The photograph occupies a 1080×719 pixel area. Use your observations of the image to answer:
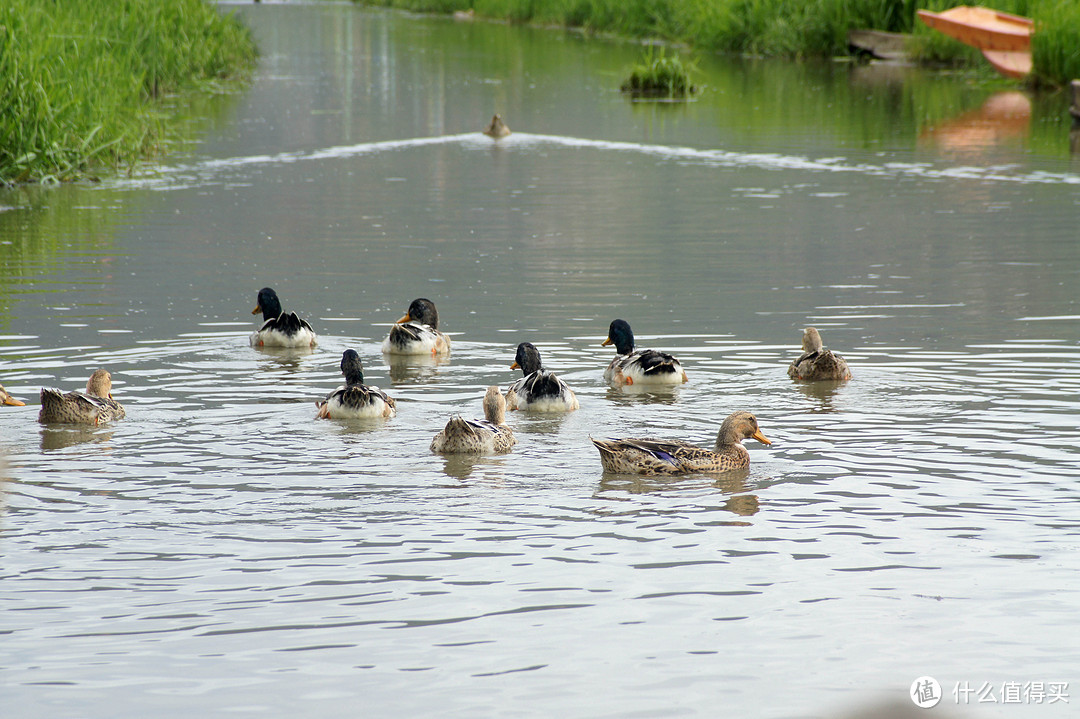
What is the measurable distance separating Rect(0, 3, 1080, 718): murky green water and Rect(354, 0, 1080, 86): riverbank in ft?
44.2

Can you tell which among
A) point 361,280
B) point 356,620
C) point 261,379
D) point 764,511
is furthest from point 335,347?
point 356,620

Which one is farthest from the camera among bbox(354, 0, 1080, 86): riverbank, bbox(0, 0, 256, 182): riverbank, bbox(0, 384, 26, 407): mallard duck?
bbox(354, 0, 1080, 86): riverbank

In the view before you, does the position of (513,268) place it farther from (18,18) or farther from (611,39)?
(611,39)

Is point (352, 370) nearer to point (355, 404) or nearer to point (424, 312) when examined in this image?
point (355, 404)

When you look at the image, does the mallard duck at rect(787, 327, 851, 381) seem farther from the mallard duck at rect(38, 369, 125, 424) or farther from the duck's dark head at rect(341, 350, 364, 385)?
the mallard duck at rect(38, 369, 125, 424)

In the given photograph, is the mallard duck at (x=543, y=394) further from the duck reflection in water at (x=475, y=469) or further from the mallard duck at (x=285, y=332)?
the mallard duck at (x=285, y=332)

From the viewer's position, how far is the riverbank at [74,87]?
20.8 meters

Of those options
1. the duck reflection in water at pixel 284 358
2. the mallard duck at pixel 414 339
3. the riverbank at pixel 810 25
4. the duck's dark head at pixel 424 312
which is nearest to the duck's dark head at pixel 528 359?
the mallard duck at pixel 414 339

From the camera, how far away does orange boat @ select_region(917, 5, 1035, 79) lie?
127 feet

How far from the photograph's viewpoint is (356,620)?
6641mm

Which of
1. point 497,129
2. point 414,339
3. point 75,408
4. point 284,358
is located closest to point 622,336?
point 414,339

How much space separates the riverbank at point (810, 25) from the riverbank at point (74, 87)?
20899 millimetres

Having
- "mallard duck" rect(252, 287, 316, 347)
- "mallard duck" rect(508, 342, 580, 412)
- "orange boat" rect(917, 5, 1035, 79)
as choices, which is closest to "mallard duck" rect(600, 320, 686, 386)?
"mallard duck" rect(508, 342, 580, 412)

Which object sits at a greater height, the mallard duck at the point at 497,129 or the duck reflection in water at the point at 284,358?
the mallard duck at the point at 497,129
